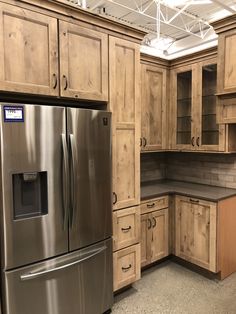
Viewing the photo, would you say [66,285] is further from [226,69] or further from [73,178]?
[226,69]

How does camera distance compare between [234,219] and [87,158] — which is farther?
[234,219]

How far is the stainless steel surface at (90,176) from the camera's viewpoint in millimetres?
1921

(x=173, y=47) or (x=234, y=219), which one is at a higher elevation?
(x=173, y=47)

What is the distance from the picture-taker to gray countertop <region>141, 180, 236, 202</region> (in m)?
2.87

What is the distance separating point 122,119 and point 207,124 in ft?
4.59

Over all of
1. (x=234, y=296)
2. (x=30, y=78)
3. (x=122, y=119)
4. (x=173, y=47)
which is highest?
(x=173, y=47)

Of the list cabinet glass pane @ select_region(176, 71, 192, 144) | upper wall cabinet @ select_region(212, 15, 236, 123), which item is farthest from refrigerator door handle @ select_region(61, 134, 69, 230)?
cabinet glass pane @ select_region(176, 71, 192, 144)

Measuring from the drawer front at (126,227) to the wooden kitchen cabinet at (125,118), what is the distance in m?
0.08

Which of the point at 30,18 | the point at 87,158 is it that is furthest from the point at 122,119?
the point at 30,18

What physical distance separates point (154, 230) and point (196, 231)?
1.59ft

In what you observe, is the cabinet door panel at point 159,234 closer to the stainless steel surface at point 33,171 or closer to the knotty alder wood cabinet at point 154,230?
the knotty alder wood cabinet at point 154,230

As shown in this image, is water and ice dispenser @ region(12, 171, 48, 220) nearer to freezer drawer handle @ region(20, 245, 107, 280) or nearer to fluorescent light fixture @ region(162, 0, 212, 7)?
freezer drawer handle @ region(20, 245, 107, 280)

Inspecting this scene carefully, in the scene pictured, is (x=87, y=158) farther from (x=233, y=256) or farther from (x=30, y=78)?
(x=233, y=256)

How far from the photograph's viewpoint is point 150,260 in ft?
9.84
